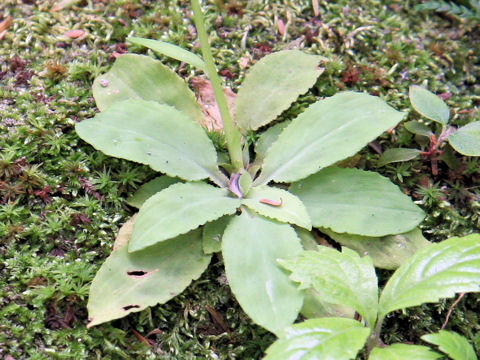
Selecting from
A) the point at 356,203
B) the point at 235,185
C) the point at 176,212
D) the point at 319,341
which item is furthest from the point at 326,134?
the point at 319,341

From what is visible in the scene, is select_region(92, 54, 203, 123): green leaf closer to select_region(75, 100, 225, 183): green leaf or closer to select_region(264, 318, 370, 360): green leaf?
select_region(75, 100, 225, 183): green leaf

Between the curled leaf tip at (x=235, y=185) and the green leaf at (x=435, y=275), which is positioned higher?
the green leaf at (x=435, y=275)

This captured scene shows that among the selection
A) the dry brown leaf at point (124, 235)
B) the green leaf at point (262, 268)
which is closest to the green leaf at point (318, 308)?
the green leaf at point (262, 268)

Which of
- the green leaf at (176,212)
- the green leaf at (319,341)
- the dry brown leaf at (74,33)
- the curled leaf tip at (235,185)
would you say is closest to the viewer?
the green leaf at (319,341)

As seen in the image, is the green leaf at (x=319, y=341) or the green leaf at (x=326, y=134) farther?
the green leaf at (x=326, y=134)

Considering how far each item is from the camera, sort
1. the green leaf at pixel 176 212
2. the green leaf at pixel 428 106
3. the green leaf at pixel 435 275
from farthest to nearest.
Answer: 1. the green leaf at pixel 428 106
2. the green leaf at pixel 176 212
3. the green leaf at pixel 435 275

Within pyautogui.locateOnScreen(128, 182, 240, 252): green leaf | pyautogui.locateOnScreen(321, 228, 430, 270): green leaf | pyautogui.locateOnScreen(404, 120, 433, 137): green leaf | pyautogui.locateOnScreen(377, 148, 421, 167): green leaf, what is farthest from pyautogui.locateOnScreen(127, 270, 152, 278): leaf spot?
pyautogui.locateOnScreen(404, 120, 433, 137): green leaf

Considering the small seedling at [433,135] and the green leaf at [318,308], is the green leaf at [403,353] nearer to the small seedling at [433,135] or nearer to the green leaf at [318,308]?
the green leaf at [318,308]
